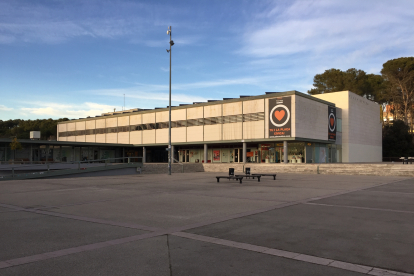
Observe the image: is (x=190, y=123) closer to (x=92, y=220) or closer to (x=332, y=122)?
(x=332, y=122)

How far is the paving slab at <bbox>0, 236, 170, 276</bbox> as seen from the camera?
4676 millimetres

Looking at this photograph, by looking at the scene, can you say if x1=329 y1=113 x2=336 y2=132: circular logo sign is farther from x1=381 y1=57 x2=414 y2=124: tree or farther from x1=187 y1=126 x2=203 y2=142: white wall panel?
x1=381 y1=57 x2=414 y2=124: tree

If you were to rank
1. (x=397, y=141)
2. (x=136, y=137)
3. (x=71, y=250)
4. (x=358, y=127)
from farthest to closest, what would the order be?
1. (x=397, y=141)
2. (x=136, y=137)
3. (x=358, y=127)
4. (x=71, y=250)

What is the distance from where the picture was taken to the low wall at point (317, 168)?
26.3 metres

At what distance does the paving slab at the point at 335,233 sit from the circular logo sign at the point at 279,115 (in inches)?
1267

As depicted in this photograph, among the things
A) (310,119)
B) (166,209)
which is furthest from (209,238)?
(310,119)

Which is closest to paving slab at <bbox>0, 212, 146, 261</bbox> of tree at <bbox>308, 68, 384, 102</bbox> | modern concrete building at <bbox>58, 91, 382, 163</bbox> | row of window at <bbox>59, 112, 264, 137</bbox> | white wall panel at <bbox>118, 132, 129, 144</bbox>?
modern concrete building at <bbox>58, 91, 382, 163</bbox>

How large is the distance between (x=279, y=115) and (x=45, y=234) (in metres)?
37.1

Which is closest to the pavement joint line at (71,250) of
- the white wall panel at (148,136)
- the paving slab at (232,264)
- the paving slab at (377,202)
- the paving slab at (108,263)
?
the paving slab at (108,263)

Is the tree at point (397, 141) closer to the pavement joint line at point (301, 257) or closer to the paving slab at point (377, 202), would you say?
the paving slab at point (377, 202)

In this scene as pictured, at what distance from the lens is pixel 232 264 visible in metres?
5.00

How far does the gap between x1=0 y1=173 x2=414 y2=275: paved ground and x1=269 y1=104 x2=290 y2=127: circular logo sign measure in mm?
30339

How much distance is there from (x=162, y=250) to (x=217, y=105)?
41.9 metres

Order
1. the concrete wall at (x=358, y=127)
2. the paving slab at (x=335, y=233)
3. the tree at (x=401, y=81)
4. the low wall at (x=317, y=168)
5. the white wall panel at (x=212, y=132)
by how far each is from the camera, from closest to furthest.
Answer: the paving slab at (x=335, y=233)
the low wall at (x=317, y=168)
the white wall panel at (x=212, y=132)
the concrete wall at (x=358, y=127)
the tree at (x=401, y=81)
